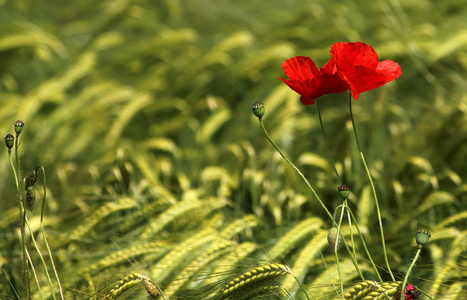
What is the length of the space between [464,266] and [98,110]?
1.44 meters

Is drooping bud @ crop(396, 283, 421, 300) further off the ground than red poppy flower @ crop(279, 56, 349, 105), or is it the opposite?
red poppy flower @ crop(279, 56, 349, 105)

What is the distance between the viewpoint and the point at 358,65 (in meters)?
0.65

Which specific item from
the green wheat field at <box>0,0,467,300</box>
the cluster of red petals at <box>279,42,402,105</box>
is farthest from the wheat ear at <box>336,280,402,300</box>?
the cluster of red petals at <box>279,42,402,105</box>

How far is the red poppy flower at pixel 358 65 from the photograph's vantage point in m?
0.65

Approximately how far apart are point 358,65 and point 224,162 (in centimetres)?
114

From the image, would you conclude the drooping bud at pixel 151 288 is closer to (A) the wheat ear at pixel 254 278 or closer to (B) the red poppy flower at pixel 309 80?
(A) the wheat ear at pixel 254 278

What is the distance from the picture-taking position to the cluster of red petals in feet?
2.15

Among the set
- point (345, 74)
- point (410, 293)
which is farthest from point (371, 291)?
point (345, 74)

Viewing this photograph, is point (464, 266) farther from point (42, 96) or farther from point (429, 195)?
point (42, 96)

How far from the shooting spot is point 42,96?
180 centimetres

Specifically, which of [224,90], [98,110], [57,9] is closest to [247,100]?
[224,90]

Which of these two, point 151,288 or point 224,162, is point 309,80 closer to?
point 151,288

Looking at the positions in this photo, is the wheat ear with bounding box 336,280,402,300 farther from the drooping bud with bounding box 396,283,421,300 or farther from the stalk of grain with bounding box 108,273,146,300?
the stalk of grain with bounding box 108,273,146,300

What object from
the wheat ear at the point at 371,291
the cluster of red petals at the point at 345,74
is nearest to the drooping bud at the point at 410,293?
the wheat ear at the point at 371,291
